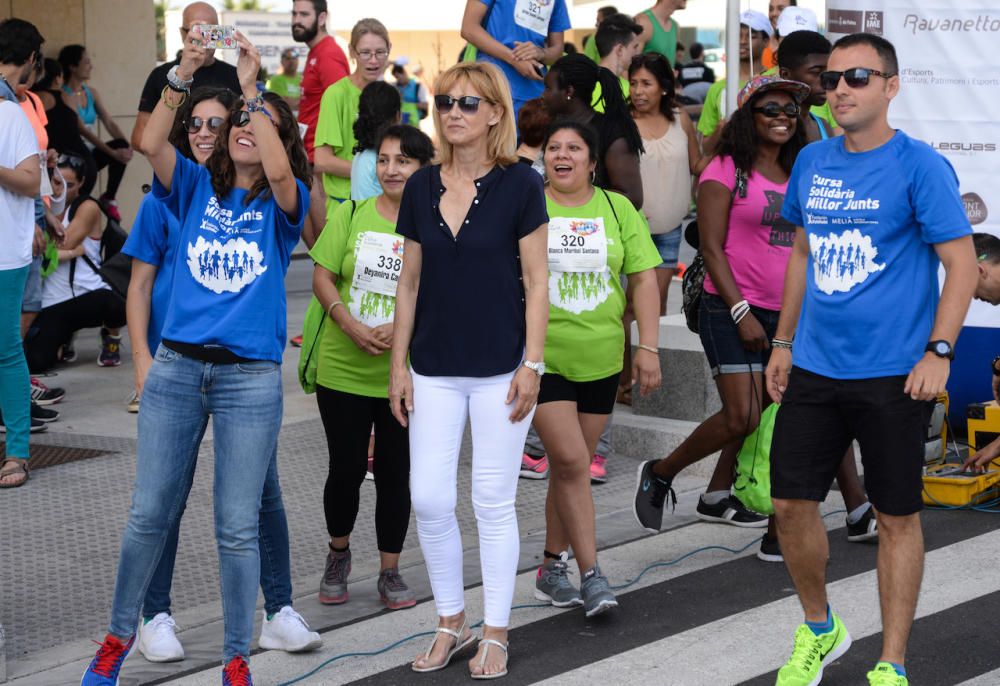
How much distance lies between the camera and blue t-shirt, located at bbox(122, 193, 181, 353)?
15.9 ft

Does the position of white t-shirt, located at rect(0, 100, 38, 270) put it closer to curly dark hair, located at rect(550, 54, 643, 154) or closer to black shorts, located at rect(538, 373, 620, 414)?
curly dark hair, located at rect(550, 54, 643, 154)

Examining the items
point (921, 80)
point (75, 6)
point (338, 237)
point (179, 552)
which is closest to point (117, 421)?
point (179, 552)

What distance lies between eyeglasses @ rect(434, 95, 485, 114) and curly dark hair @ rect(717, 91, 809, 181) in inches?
68.5

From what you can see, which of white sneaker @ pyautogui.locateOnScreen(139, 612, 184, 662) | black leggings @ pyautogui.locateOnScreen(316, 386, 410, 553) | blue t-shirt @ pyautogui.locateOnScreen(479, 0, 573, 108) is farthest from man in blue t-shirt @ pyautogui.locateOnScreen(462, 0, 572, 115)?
white sneaker @ pyautogui.locateOnScreen(139, 612, 184, 662)

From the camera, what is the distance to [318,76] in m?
9.94

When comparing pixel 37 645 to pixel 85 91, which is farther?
pixel 85 91

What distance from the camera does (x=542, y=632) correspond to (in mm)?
5371

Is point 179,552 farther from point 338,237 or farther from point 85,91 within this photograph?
point 85,91

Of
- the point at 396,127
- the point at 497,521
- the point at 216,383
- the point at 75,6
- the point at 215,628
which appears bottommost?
the point at 215,628

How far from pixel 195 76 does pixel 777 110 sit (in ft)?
12.0

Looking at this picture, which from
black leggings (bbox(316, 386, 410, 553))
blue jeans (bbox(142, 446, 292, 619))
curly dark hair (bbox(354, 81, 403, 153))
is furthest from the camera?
curly dark hair (bbox(354, 81, 403, 153))

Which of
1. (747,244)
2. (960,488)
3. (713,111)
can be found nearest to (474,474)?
(747,244)

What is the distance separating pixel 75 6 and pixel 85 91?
1.21 m

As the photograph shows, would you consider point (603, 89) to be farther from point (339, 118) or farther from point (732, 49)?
point (339, 118)
